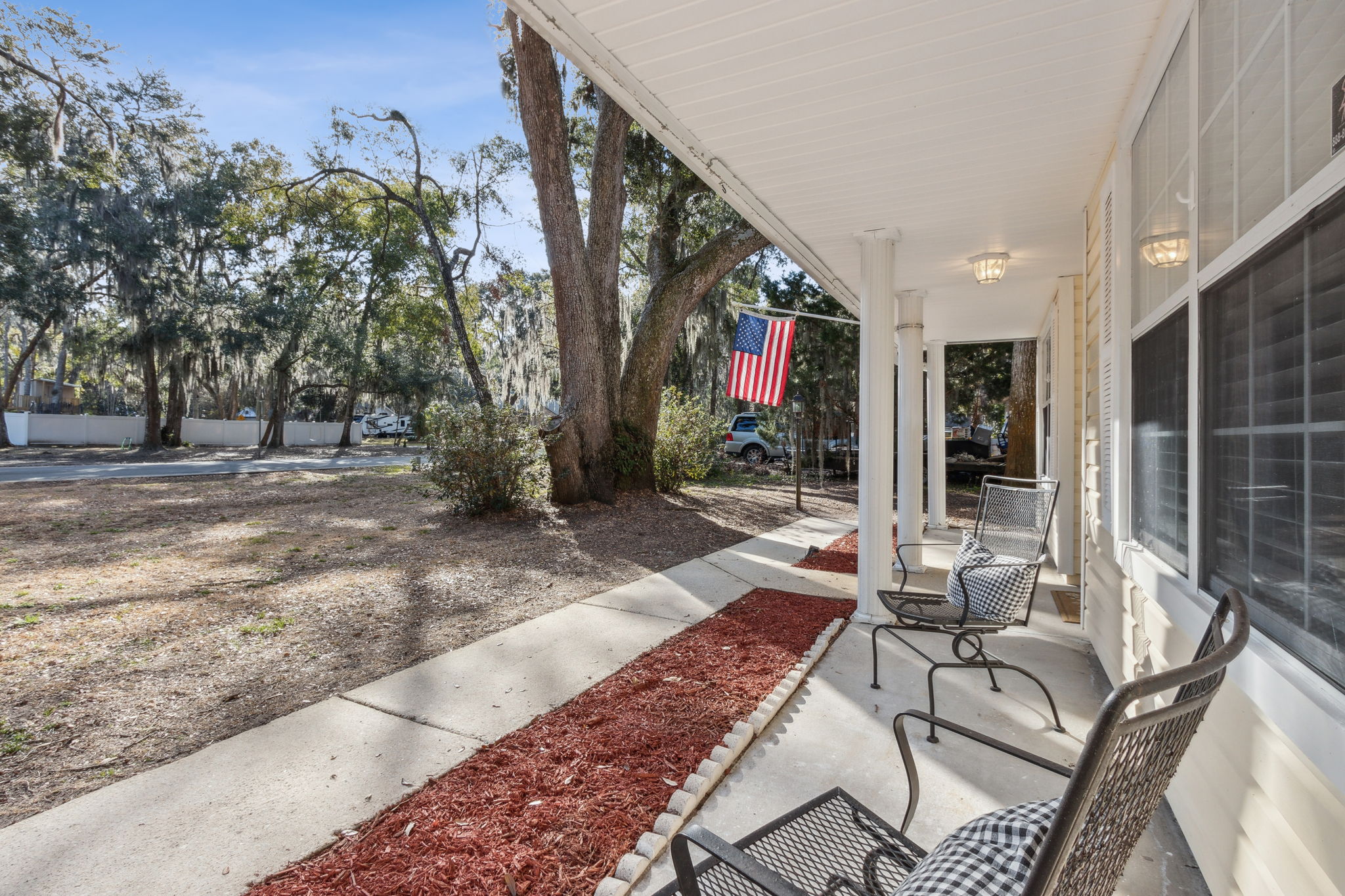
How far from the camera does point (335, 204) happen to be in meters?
16.0

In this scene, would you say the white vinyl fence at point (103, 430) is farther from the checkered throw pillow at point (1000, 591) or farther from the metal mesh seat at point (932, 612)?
the checkered throw pillow at point (1000, 591)

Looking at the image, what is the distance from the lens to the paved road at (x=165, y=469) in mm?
10938

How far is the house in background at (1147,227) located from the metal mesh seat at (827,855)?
2.27 ft

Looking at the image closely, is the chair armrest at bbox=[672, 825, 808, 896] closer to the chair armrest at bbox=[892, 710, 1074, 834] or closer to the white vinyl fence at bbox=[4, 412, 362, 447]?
the chair armrest at bbox=[892, 710, 1074, 834]

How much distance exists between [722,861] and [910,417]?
5.35 metres

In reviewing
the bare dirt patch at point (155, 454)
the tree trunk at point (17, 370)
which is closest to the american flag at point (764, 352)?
the bare dirt patch at point (155, 454)

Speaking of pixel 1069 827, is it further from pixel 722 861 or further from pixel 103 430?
pixel 103 430

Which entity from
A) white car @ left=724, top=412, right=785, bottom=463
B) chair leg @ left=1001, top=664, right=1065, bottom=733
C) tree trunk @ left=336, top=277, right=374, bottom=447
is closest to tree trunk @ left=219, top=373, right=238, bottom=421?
tree trunk @ left=336, top=277, right=374, bottom=447

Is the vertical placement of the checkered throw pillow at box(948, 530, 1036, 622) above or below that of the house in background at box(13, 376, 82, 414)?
below

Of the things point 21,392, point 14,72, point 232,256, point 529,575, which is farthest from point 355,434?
point 529,575

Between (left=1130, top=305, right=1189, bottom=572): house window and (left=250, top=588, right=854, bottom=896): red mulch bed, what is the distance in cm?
163

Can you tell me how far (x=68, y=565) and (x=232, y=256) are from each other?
656 inches

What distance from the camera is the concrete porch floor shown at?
6.14 feet

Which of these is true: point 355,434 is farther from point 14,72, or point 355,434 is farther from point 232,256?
point 14,72
